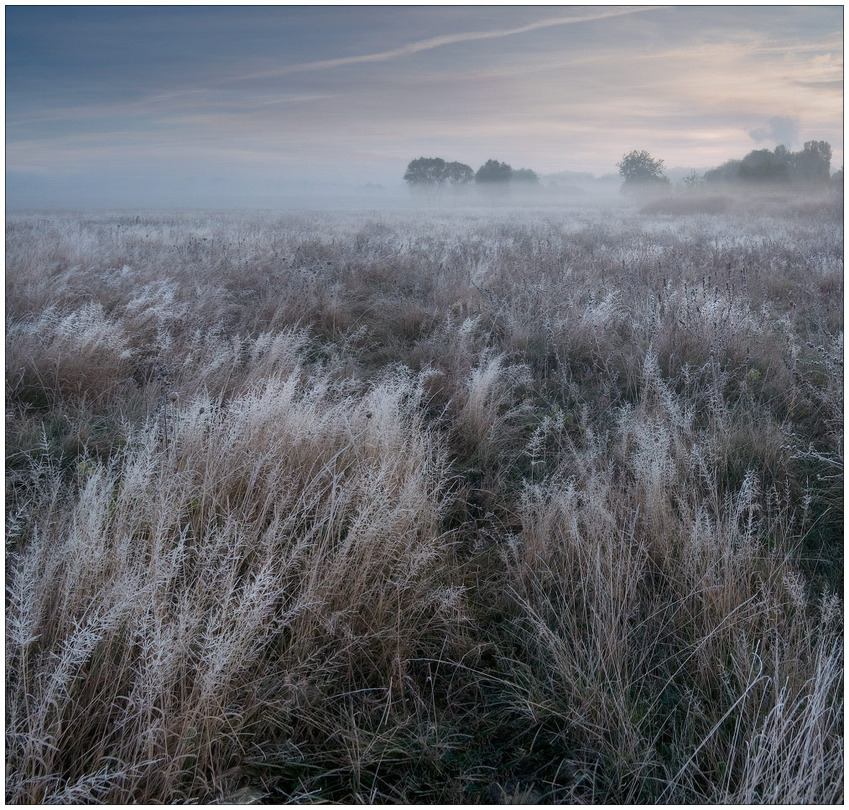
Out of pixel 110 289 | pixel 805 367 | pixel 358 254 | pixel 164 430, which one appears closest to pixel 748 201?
pixel 358 254

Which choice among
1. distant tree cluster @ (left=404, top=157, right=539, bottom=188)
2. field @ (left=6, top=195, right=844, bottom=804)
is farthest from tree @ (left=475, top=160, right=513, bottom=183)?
field @ (left=6, top=195, right=844, bottom=804)

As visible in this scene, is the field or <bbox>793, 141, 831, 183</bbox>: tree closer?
the field

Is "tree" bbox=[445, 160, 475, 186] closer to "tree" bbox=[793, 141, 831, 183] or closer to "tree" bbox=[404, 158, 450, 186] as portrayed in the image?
"tree" bbox=[404, 158, 450, 186]

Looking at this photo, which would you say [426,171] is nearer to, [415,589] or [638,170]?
[638,170]

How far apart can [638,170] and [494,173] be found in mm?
16108

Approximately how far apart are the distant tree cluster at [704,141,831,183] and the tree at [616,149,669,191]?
1475 cm

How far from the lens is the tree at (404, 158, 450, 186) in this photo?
65.4 m

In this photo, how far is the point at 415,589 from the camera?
2383mm

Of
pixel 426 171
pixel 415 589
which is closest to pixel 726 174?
pixel 426 171

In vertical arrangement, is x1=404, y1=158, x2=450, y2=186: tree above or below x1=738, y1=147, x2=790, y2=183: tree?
above

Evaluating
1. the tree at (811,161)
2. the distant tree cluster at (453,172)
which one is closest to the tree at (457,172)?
the distant tree cluster at (453,172)

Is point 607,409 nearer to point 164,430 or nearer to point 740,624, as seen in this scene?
point 740,624

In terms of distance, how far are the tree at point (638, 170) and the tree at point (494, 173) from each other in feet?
41.2

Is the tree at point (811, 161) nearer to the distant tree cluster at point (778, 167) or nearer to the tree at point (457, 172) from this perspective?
the distant tree cluster at point (778, 167)
